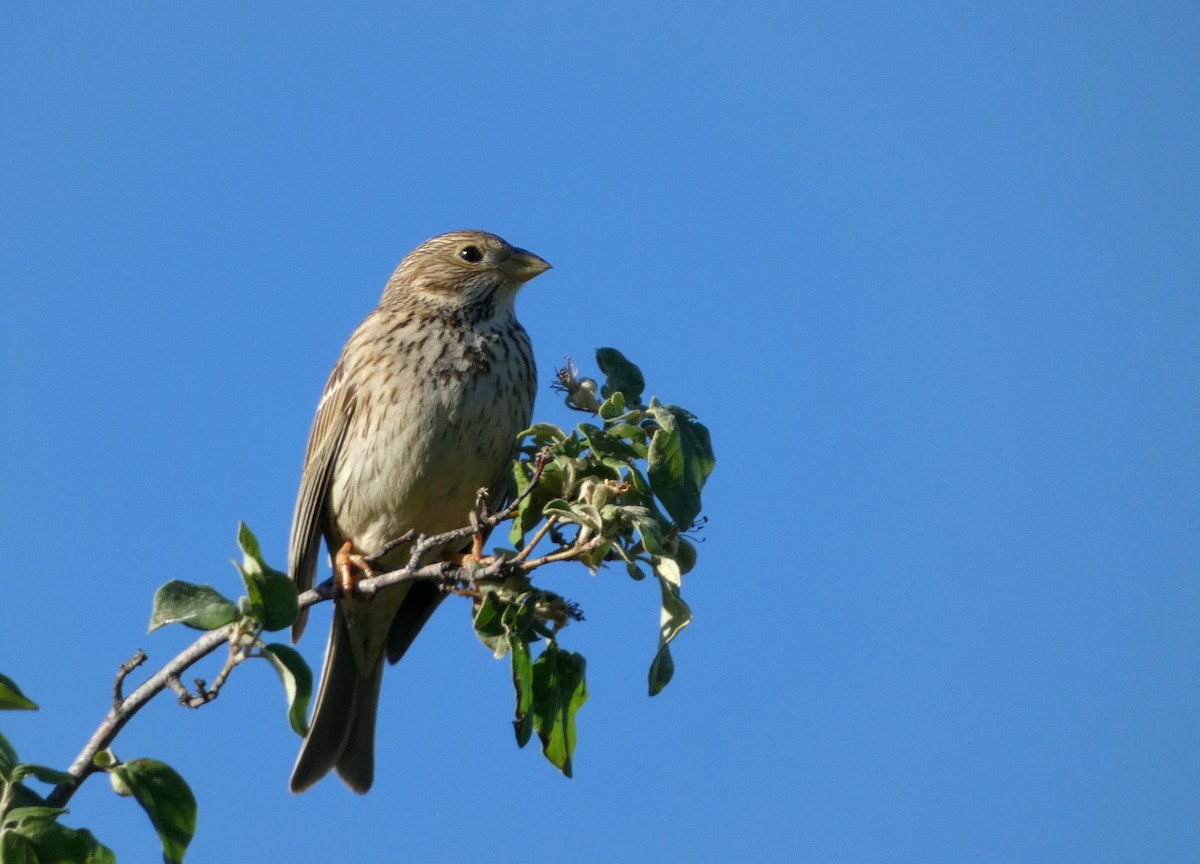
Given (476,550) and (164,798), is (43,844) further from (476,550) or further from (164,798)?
(476,550)

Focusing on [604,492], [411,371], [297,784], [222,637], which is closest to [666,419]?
[604,492]

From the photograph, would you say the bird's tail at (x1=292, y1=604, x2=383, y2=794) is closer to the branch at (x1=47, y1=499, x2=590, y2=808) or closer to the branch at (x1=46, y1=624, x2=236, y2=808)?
the branch at (x1=47, y1=499, x2=590, y2=808)

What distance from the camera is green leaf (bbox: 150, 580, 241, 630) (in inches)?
144

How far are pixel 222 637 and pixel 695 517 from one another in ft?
4.72

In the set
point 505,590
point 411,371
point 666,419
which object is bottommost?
point 505,590

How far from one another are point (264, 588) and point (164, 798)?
1.89 ft

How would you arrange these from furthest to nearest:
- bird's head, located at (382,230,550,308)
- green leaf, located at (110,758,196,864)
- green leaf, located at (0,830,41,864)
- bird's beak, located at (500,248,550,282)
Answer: bird's beak, located at (500,248,550,282) → bird's head, located at (382,230,550,308) → green leaf, located at (110,758,196,864) → green leaf, located at (0,830,41,864)

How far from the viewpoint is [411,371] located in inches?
258

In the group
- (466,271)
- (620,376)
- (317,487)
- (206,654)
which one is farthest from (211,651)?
(466,271)

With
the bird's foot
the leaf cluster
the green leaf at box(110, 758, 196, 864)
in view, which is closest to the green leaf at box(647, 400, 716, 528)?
the leaf cluster

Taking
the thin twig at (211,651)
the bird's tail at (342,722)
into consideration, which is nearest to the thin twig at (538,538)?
the thin twig at (211,651)

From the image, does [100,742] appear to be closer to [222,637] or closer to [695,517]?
[222,637]

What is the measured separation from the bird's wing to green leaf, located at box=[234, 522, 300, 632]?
9.55ft

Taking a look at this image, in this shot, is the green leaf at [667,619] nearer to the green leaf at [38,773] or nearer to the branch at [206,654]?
the branch at [206,654]
